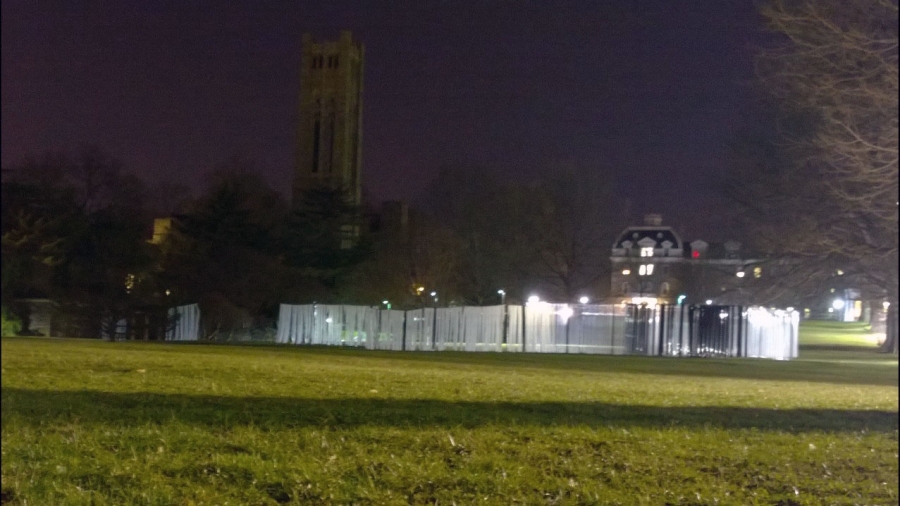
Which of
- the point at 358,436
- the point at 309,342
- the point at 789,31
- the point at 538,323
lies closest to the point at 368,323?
the point at 309,342

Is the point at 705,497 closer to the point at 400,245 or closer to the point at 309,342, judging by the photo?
the point at 309,342

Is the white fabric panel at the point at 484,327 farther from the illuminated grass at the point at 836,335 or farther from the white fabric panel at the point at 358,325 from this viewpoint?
the illuminated grass at the point at 836,335

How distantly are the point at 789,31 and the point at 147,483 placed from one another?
517 cm

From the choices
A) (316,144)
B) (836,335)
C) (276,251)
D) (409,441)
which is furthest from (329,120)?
(836,335)

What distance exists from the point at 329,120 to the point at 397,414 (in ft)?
133

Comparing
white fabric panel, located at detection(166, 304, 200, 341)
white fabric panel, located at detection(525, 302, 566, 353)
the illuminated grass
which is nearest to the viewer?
the illuminated grass

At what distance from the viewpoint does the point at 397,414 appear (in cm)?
808

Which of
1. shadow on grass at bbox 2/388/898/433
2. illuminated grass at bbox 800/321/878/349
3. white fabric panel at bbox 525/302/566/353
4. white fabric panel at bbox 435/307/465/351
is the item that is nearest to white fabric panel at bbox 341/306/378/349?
white fabric panel at bbox 435/307/465/351

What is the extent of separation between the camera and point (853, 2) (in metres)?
4.94

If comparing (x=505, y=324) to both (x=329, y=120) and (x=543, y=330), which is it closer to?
(x=543, y=330)

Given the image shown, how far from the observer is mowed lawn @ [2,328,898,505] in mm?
5129

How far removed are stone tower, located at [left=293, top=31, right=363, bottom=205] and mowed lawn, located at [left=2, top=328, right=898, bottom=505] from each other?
97.4ft

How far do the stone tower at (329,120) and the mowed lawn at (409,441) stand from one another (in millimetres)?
29672

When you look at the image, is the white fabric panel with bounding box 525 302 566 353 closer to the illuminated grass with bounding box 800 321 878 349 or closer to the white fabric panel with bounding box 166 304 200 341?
the white fabric panel with bounding box 166 304 200 341
